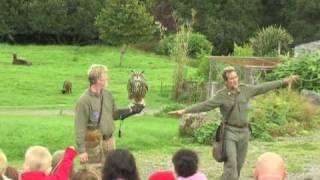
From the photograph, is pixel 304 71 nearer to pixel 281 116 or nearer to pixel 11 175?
pixel 281 116

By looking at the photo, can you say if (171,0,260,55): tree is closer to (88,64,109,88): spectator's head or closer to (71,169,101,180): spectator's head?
(88,64,109,88): spectator's head

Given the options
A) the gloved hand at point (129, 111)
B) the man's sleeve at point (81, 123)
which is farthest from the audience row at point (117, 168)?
the gloved hand at point (129, 111)

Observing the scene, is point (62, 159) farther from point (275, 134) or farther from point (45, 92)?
point (45, 92)

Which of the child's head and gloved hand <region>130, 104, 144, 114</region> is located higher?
gloved hand <region>130, 104, 144, 114</region>

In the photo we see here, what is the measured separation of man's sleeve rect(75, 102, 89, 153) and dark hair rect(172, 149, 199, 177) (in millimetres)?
2232

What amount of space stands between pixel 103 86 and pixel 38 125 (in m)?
8.28

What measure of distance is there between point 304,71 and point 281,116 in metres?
5.36

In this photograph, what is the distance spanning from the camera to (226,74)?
9.89m

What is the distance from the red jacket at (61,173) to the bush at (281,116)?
11.3 m

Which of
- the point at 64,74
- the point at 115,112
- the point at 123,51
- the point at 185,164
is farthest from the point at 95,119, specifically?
the point at 123,51

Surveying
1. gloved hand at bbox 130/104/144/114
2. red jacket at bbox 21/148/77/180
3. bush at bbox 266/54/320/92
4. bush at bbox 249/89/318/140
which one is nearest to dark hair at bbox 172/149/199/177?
red jacket at bbox 21/148/77/180

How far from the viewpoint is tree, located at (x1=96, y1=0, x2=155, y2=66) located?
4728cm

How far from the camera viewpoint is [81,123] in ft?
29.9

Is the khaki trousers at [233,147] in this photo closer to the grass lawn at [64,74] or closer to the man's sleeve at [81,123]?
the man's sleeve at [81,123]
